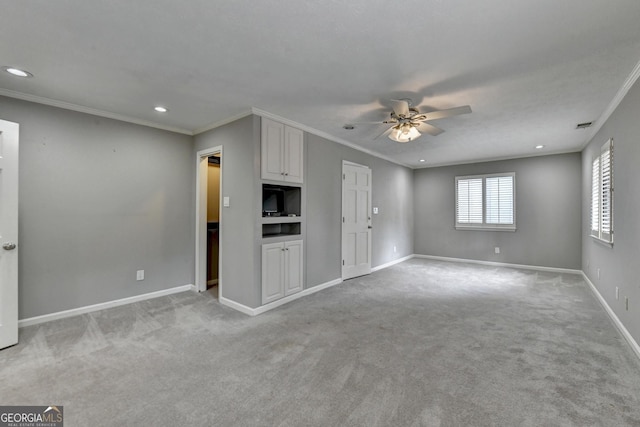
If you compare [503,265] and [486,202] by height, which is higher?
[486,202]

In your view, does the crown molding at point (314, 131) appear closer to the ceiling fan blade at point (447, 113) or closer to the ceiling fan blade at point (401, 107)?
the ceiling fan blade at point (401, 107)

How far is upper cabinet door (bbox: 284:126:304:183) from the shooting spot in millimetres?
3762

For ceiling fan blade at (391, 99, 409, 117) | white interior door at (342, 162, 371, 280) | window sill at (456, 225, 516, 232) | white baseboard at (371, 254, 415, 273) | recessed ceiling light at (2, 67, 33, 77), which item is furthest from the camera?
window sill at (456, 225, 516, 232)

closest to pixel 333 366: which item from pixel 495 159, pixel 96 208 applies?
pixel 96 208

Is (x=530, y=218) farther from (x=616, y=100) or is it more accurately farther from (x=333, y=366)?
(x=333, y=366)

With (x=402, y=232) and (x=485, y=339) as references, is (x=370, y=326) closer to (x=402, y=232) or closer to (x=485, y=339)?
(x=485, y=339)

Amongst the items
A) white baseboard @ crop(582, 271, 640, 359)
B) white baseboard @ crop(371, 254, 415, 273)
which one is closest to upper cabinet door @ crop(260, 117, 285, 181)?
white baseboard @ crop(371, 254, 415, 273)

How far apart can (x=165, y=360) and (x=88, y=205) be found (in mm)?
2294

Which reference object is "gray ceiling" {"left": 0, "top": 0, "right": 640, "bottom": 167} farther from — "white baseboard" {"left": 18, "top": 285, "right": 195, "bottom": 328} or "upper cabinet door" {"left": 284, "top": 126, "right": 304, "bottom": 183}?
"white baseboard" {"left": 18, "top": 285, "right": 195, "bottom": 328}

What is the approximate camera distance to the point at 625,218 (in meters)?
2.77

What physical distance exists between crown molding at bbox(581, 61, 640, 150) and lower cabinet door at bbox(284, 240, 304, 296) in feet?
12.4

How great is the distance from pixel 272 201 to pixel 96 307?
252cm

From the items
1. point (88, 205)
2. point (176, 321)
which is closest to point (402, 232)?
point (176, 321)

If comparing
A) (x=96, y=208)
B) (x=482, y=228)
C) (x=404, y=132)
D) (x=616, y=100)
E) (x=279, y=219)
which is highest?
(x=616, y=100)
